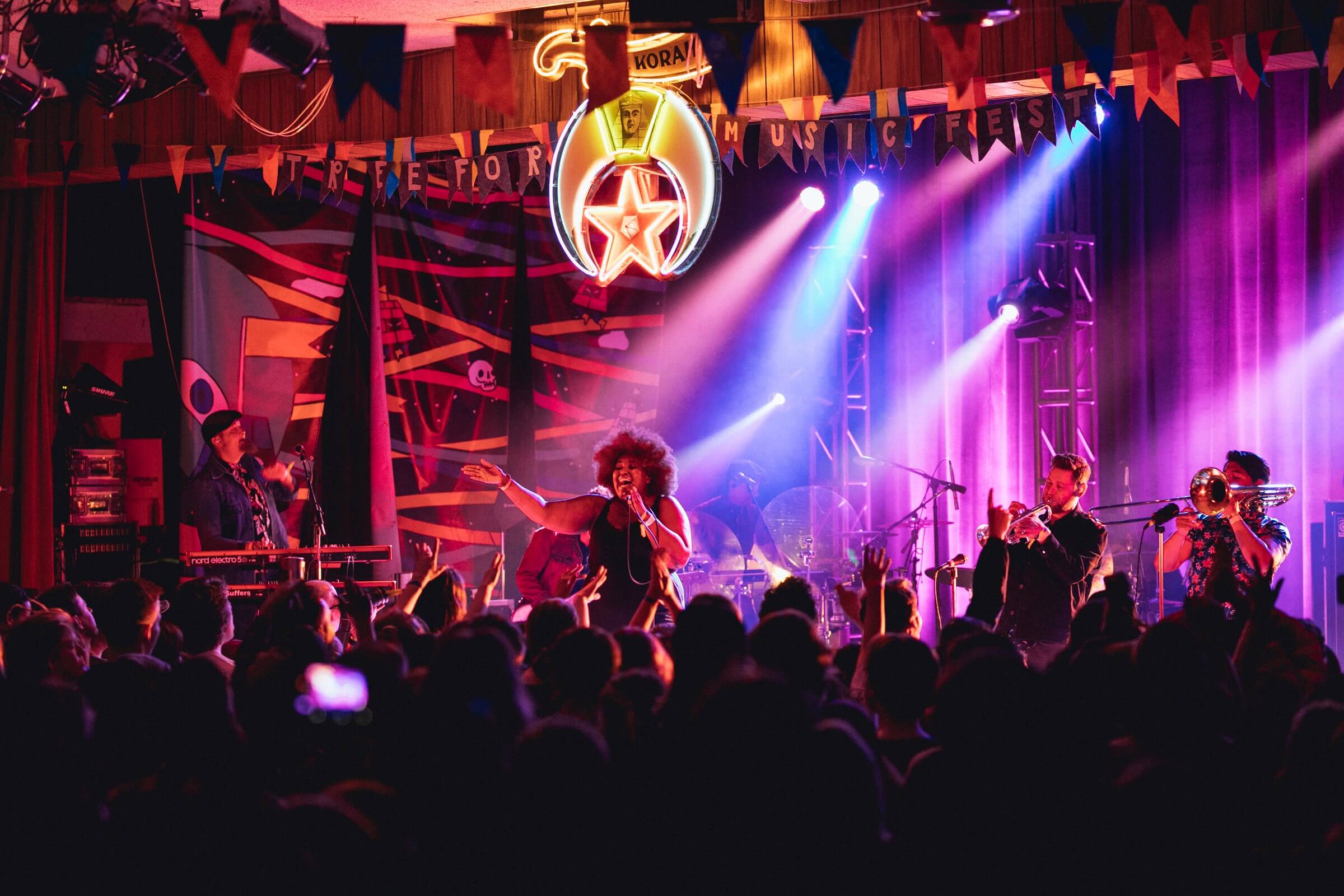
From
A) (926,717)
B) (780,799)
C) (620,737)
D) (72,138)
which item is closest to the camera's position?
(780,799)

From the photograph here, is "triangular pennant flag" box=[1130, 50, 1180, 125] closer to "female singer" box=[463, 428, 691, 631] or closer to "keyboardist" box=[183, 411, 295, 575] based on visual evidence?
"female singer" box=[463, 428, 691, 631]

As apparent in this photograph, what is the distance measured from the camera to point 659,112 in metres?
6.65

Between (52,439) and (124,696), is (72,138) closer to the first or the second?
(52,439)

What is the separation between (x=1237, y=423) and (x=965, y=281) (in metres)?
2.30

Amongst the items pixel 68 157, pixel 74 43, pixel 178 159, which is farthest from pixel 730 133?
pixel 68 157

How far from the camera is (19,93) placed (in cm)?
720

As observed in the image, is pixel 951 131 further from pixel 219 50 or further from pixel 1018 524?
pixel 219 50

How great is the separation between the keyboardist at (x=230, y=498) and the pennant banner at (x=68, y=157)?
2465mm

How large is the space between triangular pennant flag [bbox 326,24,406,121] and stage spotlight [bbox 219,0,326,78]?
0.78 meters

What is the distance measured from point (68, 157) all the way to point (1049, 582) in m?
7.81

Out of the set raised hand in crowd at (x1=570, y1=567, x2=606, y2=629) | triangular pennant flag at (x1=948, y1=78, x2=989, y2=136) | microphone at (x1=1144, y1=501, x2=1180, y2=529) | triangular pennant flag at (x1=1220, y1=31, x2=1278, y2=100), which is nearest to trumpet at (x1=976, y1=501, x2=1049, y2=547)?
microphone at (x1=1144, y1=501, x2=1180, y2=529)

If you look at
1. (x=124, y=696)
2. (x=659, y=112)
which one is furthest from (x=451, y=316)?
(x=124, y=696)

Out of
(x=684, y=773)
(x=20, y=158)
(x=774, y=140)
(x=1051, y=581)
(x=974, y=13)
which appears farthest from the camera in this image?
(x=20, y=158)

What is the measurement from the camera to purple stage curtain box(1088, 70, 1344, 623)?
820cm
